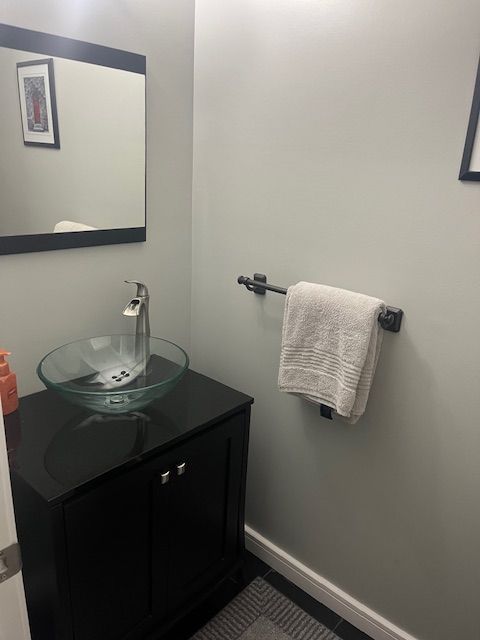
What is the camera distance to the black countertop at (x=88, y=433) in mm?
1097

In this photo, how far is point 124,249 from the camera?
156 centimetres

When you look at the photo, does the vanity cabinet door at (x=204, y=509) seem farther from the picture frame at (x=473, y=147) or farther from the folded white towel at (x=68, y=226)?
the picture frame at (x=473, y=147)

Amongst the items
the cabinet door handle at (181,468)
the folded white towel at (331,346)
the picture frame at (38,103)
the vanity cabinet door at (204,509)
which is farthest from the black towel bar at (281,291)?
the picture frame at (38,103)

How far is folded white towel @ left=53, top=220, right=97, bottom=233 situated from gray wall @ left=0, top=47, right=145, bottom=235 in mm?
11

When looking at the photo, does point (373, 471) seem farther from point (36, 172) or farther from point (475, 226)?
point (36, 172)

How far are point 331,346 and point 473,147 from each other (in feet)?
1.91

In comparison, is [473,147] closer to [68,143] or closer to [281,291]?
[281,291]

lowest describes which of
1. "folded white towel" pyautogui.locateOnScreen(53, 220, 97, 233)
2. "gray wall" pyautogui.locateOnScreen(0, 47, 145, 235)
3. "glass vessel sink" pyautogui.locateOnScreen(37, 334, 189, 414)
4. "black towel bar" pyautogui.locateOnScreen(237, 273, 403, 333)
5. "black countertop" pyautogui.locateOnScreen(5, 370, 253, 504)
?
"black countertop" pyautogui.locateOnScreen(5, 370, 253, 504)

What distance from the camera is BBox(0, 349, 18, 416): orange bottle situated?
4.06ft

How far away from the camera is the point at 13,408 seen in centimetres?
130

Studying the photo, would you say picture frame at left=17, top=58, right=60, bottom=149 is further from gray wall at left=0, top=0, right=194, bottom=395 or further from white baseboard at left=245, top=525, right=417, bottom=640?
white baseboard at left=245, top=525, right=417, bottom=640

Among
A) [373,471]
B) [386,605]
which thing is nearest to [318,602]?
[386,605]

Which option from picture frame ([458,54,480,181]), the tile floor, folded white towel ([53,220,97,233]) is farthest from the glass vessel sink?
picture frame ([458,54,480,181])

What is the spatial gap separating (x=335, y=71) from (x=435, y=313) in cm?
68
